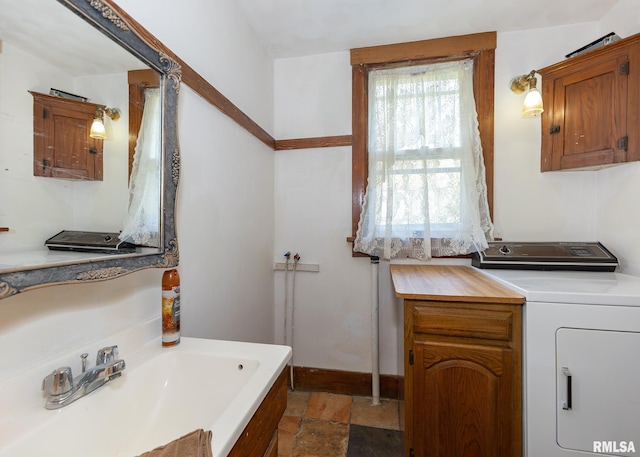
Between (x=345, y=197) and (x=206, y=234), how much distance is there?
1.12 meters

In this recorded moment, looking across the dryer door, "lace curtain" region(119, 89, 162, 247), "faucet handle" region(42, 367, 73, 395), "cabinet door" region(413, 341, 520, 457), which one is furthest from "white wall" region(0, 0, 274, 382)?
the dryer door

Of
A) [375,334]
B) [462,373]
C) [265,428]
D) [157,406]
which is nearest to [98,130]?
[157,406]

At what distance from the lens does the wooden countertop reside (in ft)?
3.71

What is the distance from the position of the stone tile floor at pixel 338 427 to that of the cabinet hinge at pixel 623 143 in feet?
6.74

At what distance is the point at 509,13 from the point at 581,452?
236 centimetres

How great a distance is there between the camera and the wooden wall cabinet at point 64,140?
0.61 metres

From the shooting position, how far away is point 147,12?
3.01 ft

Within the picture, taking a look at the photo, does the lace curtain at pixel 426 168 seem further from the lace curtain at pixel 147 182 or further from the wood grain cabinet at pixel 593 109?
the lace curtain at pixel 147 182

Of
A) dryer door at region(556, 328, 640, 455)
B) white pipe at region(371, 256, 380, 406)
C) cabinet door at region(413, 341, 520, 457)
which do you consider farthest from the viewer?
white pipe at region(371, 256, 380, 406)

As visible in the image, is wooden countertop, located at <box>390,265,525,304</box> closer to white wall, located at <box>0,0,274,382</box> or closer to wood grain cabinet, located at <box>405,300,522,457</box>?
wood grain cabinet, located at <box>405,300,522,457</box>

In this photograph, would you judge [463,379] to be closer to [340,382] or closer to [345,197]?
[340,382]

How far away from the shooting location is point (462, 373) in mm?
1145

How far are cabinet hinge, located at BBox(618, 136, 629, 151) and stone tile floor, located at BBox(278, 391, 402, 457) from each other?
80.9 inches

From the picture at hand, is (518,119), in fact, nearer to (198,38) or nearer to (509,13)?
(509,13)
